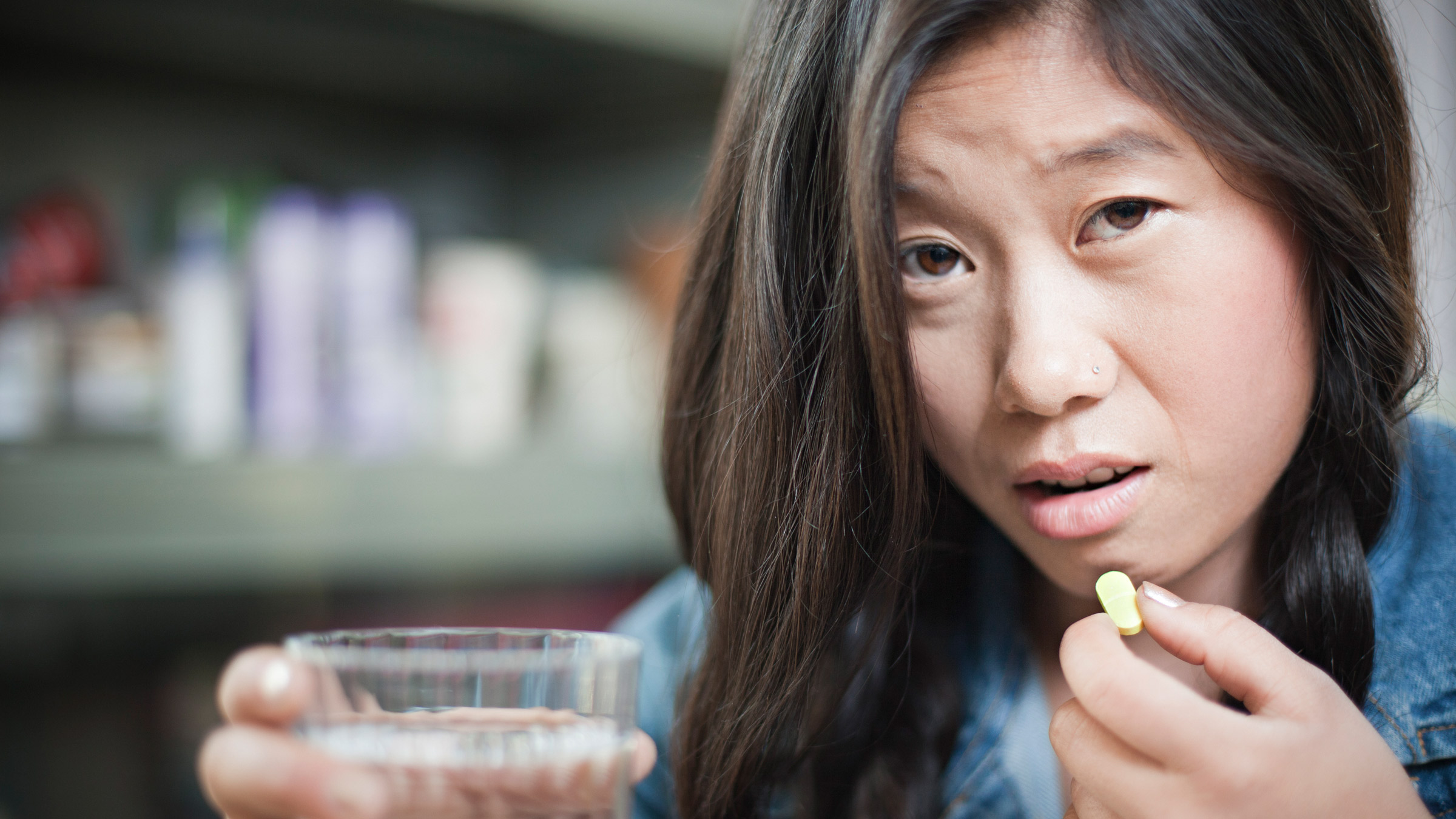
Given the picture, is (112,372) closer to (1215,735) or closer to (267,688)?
(267,688)

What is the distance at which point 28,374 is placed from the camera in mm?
881

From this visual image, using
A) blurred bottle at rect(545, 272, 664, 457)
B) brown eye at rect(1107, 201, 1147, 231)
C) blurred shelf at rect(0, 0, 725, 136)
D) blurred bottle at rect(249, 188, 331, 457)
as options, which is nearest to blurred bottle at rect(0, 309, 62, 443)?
blurred bottle at rect(249, 188, 331, 457)

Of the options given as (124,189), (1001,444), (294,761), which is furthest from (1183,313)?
(124,189)

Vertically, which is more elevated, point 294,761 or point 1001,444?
point 1001,444

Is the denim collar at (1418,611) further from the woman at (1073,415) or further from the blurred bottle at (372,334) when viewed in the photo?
the blurred bottle at (372,334)

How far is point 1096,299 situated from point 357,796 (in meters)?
0.38

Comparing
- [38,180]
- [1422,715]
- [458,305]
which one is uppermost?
[38,180]

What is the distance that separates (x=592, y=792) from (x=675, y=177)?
1.16m

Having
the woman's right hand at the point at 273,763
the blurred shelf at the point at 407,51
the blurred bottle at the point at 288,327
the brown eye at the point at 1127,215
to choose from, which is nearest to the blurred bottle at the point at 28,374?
the blurred bottle at the point at 288,327

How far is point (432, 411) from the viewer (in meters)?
1.09

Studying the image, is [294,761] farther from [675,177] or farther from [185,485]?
[675,177]

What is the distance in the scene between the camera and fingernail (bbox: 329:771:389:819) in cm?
35

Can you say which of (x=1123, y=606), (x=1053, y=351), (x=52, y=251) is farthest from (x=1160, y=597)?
(x=52, y=251)

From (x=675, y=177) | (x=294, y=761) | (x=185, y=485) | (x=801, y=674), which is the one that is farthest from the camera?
(x=675, y=177)
